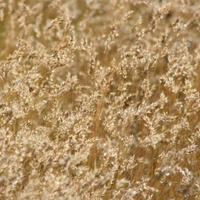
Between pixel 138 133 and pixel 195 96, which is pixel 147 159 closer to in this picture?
pixel 138 133

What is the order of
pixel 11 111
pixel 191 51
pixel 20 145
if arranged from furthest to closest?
1. pixel 191 51
2. pixel 11 111
3. pixel 20 145

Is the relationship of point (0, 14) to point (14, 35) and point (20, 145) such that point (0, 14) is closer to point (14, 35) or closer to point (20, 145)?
point (14, 35)

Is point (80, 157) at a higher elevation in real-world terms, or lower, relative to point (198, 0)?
lower

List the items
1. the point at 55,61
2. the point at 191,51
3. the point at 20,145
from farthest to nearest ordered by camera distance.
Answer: the point at 191,51
the point at 55,61
the point at 20,145

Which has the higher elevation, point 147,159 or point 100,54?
point 100,54

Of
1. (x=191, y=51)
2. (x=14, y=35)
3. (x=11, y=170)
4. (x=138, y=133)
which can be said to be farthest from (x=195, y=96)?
(x=14, y=35)

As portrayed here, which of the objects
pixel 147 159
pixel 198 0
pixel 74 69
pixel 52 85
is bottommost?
pixel 147 159

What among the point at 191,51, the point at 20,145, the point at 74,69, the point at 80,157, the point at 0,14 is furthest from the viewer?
the point at 191,51

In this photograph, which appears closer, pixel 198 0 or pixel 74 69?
pixel 74 69

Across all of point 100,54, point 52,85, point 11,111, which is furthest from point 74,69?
point 11,111
